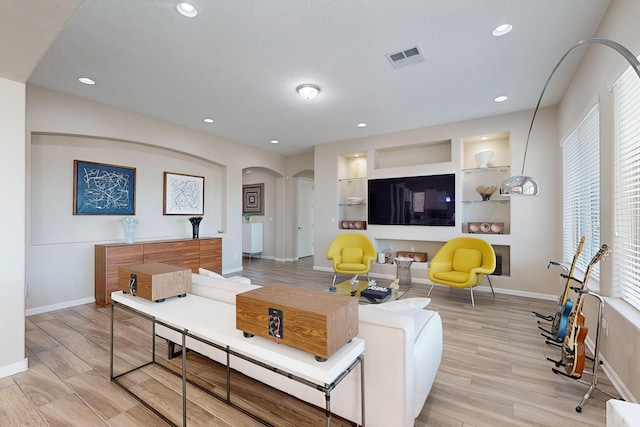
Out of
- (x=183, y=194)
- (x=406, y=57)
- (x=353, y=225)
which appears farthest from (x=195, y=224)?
(x=406, y=57)

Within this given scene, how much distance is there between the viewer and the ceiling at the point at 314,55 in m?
2.20

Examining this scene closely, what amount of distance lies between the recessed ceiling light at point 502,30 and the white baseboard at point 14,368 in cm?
474

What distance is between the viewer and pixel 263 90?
3555 mm

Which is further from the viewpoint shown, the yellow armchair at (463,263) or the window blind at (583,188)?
the yellow armchair at (463,263)

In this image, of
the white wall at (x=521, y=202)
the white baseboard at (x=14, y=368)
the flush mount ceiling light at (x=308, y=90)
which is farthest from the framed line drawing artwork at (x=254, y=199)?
the white baseboard at (x=14, y=368)

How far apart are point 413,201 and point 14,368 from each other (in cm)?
530

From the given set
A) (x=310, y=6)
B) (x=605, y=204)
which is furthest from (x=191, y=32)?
(x=605, y=204)

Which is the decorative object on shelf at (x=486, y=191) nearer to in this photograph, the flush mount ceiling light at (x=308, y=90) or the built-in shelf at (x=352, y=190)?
the built-in shelf at (x=352, y=190)

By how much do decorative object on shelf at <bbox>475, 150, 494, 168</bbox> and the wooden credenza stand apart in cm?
484

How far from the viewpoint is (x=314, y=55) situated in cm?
279

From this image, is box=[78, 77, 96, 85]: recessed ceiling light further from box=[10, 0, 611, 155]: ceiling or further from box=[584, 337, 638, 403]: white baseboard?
box=[584, 337, 638, 403]: white baseboard

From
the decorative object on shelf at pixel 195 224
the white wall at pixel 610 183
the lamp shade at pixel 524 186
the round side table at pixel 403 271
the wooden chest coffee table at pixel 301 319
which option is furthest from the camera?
the decorative object on shelf at pixel 195 224

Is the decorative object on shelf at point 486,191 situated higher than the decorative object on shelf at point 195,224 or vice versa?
the decorative object on shelf at point 486,191

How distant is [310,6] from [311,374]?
243 centimetres
